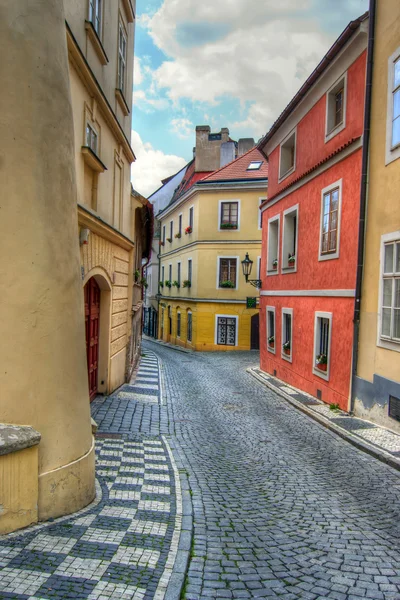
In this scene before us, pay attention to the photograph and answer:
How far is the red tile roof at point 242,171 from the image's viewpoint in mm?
27219

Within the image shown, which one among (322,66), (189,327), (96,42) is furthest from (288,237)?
(189,327)

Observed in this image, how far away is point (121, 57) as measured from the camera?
12.3 metres

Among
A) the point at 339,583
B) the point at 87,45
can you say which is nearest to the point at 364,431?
the point at 339,583

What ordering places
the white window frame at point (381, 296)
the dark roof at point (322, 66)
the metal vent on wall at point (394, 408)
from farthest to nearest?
the dark roof at point (322, 66)
the white window frame at point (381, 296)
the metal vent on wall at point (394, 408)

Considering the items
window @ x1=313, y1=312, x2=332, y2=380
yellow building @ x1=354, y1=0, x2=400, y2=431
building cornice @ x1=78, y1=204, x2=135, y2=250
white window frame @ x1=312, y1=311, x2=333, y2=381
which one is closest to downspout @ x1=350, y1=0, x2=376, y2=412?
yellow building @ x1=354, y1=0, x2=400, y2=431

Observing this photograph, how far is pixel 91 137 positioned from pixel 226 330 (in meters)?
19.8

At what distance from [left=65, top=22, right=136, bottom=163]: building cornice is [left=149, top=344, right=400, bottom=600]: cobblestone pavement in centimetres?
732

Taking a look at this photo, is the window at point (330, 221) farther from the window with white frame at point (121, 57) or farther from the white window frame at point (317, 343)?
the window with white frame at point (121, 57)

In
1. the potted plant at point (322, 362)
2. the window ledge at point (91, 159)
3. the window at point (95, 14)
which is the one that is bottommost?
the potted plant at point (322, 362)

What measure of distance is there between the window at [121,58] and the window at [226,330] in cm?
1753

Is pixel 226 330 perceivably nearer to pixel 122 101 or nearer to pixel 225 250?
pixel 225 250

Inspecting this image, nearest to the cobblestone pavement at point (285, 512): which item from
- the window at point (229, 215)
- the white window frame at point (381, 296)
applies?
the white window frame at point (381, 296)

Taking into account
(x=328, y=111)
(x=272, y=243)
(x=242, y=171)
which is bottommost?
(x=272, y=243)

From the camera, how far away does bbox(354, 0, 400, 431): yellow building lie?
8961 mm
